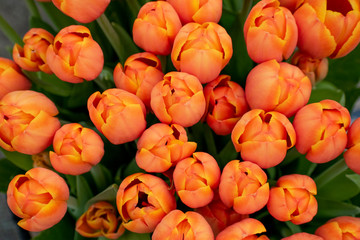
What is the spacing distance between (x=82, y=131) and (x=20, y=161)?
0.12 metres

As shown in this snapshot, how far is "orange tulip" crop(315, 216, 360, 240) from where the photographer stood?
1.03ft

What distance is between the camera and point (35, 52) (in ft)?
1.21

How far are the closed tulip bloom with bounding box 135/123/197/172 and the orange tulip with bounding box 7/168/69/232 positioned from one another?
65mm

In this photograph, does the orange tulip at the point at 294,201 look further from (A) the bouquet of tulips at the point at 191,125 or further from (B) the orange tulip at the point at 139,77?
(B) the orange tulip at the point at 139,77

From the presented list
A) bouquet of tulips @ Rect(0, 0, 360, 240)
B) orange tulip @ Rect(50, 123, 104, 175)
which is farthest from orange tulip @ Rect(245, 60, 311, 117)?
orange tulip @ Rect(50, 123, 104, 175)

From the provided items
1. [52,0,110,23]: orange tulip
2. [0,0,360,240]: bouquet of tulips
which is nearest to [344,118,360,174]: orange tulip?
[0,0,360,240]: bouquet of tulips

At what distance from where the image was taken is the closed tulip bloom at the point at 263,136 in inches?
11.7

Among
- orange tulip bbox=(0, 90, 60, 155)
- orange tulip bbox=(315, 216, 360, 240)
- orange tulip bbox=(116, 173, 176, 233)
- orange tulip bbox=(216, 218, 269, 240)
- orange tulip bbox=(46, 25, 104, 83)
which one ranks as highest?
orange tulip bbox=(46, 25, 104, 83)

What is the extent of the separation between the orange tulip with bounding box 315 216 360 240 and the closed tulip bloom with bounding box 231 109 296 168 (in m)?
0.07

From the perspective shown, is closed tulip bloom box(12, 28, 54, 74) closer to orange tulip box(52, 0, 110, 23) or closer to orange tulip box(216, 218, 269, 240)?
orange tulip box(52, 0, 110, 23)

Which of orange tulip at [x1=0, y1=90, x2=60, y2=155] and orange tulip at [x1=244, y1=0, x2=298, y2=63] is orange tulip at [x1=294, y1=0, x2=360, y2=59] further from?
orange tulip at [x1=0, y1=90, x2=60, y2=155]

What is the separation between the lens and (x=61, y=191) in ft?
1.06

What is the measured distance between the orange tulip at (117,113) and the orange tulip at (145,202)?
3 centimetres

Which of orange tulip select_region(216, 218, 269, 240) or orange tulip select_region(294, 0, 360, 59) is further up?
orange tulip select_region(294, 0, 360, 59)
